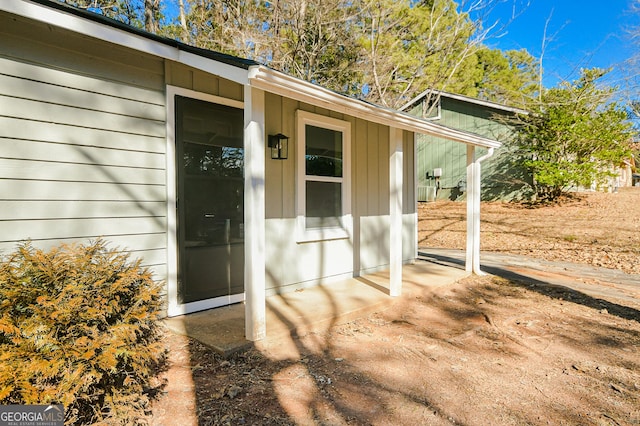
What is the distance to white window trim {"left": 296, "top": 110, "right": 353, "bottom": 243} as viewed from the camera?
4.55 meters

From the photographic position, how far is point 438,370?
2.74 meters

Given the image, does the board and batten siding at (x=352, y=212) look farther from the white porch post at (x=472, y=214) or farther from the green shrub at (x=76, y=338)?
the green shrub at (x=76, y=338)

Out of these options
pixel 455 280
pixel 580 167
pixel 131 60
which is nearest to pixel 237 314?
pixel 131 60

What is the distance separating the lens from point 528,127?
11.9 meters

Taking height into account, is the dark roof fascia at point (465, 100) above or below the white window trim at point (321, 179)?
above

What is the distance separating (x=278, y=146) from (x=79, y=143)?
6.49 ft

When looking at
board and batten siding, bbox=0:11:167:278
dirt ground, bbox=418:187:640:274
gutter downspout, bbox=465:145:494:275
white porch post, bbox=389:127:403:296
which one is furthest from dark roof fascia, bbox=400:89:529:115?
board and batten siding, bbox=0:11:167:278

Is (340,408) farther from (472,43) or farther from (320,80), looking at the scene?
(472,43)

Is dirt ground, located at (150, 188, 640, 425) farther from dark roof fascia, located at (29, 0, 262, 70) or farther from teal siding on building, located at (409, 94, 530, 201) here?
teal siding on building, located at (409, 94, 530, 201)

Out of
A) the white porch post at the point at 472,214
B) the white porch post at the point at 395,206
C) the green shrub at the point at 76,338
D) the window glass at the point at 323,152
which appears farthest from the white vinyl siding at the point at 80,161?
the white porch post at the point at 472,214

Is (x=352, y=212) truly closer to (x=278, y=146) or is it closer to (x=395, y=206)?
(x=395, y=206)

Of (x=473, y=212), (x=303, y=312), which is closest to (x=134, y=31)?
(x=303, y=312)

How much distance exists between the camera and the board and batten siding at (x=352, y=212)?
14.2ft

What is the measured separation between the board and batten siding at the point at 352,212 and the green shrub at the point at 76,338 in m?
2.25
